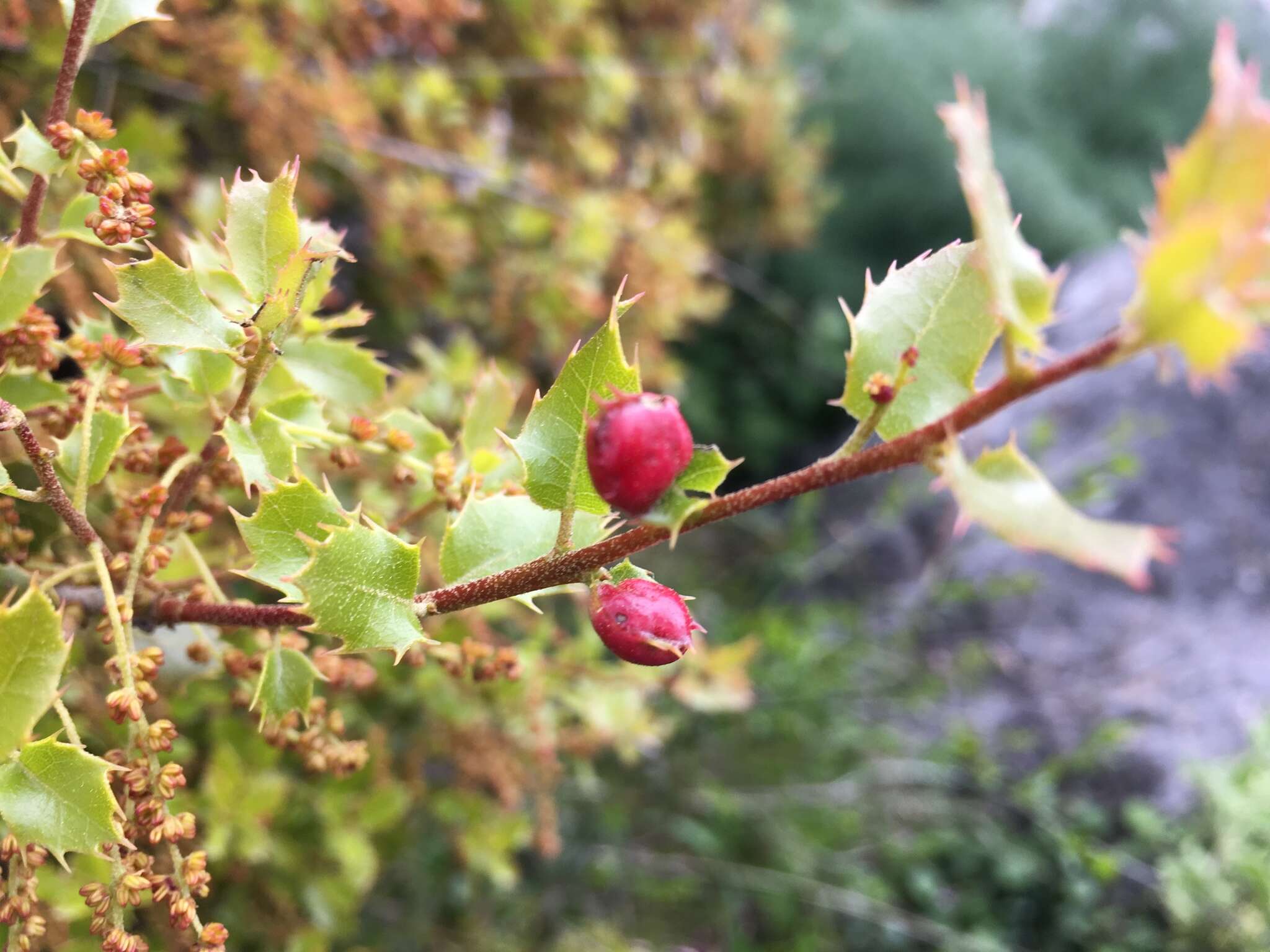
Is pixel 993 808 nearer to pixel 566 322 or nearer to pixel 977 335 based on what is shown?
pixel 566 322

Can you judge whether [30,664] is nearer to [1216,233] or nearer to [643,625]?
[643,625]

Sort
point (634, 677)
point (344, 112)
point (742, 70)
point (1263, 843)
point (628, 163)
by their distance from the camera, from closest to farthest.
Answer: point (634, 677) < point (344, 112) < point (1263, 843) < point (628, 163) < point (742, 70)

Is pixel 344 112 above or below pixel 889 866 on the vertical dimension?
above

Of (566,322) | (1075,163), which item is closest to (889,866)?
(566,322)

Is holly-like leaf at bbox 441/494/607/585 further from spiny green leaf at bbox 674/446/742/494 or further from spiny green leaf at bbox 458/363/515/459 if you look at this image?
spiny green leaf at bbox 458/363/515/459

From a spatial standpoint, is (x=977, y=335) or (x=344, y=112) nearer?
(x=977, y=335)

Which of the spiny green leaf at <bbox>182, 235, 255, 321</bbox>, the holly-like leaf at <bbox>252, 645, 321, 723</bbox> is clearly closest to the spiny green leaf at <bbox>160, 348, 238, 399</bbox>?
the spiny green leaf at <bbox>182, 235, 255, 321</bbox>

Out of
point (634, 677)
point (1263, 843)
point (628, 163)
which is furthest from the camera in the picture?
point (628, 163)
